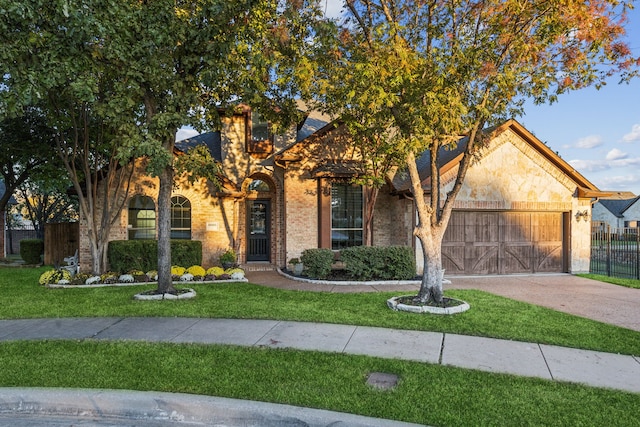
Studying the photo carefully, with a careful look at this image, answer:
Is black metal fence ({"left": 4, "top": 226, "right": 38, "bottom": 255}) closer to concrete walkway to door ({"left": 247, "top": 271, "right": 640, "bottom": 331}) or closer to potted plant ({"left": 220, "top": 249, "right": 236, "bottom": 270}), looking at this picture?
potted plant ({"left": 220, "top": 249, "right": 236, "bottom": 270})

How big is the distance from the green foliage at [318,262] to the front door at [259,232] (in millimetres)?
4905

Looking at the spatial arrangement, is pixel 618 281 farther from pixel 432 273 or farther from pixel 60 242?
pixel 60 242

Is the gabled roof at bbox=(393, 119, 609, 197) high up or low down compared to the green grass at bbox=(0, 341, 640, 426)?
up

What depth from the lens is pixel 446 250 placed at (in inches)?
563

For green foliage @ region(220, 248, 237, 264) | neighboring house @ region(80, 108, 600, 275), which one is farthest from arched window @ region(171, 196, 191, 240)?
green foliage @ region(220, 248, 237, 264)

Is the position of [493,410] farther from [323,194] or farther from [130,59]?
[323,194]

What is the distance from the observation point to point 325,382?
15.9ft

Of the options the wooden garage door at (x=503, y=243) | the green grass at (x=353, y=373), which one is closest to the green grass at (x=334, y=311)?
the green grass at (x=353, y=373)

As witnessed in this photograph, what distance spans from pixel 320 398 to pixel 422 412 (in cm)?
104

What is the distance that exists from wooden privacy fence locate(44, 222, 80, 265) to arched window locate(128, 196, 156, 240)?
167 inches

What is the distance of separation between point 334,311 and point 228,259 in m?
7.22

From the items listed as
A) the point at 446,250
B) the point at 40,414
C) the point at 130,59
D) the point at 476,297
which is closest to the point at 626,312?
the point at 476,297

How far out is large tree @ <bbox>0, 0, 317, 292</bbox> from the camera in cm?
738

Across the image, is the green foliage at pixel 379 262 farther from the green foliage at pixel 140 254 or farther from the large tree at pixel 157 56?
the green foliage at pixel 140 254
